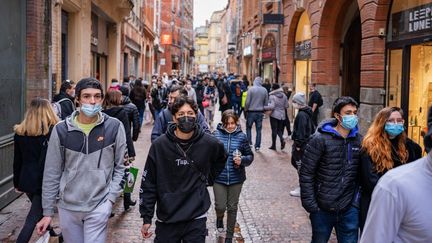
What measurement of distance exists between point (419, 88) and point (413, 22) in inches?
55.0

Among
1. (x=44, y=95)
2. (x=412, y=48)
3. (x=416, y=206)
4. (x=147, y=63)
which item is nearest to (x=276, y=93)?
(x=412, y=48)

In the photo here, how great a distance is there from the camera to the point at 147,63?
40.2m

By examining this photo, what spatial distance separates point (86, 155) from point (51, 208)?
53cm

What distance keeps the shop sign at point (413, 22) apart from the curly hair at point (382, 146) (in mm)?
6267

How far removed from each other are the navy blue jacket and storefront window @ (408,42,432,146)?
5.60 metres

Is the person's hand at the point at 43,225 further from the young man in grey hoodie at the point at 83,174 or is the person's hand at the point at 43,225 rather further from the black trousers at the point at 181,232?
the black trousers at the point at 181,232

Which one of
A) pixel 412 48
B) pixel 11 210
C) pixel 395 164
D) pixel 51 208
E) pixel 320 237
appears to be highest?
pixel 412 48

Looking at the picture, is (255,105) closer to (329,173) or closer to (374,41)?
(374,41)

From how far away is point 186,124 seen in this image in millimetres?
4203

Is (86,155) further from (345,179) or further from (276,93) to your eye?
(276,93)

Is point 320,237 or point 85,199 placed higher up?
point 85,199

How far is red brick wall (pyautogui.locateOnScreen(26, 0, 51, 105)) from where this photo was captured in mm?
9438

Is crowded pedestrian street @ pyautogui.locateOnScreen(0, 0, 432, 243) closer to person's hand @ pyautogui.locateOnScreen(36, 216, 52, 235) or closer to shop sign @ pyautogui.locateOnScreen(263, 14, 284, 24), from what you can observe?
person's hand @ pyautogui.locateOnScreen(36, 216, 52, 235)

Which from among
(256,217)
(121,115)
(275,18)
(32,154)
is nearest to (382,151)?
(256,217)
